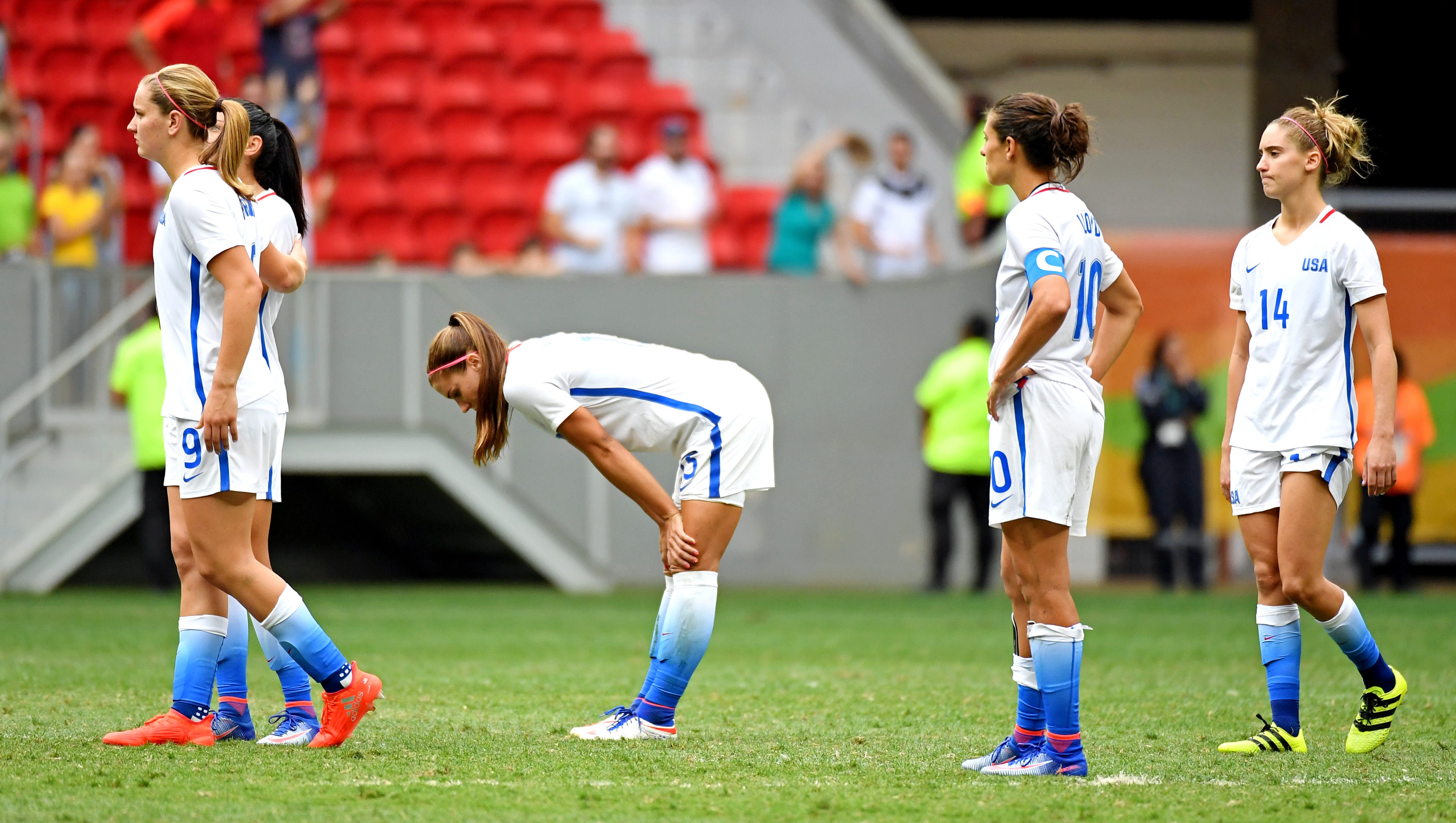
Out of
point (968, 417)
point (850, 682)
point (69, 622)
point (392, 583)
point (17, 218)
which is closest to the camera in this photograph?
point (850, 682)

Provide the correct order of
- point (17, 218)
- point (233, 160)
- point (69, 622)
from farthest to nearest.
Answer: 1. point (17, 218)
2. point (69, 622)
3. point (233, 160)

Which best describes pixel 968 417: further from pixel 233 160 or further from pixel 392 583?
pixel 233 160

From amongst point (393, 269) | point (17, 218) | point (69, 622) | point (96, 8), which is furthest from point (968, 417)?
point (96, 8)

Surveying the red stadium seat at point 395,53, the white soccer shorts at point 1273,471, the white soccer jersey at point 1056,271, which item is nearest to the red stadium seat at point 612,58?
the red stadium seat at point 395,53

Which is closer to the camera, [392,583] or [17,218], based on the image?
[17,218]

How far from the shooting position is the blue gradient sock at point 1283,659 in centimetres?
545

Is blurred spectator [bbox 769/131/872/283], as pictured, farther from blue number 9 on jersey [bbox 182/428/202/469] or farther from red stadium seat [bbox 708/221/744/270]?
blue number 9 on jersey [bbox 182/428/202/469]

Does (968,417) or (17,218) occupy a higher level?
(17,218)

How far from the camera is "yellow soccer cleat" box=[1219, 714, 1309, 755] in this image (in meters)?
5.34

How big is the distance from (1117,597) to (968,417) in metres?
1.94

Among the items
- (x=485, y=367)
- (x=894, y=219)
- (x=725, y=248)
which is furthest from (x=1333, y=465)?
(x=725, y=248)

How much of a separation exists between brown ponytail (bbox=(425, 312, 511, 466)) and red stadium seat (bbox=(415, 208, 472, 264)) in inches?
403

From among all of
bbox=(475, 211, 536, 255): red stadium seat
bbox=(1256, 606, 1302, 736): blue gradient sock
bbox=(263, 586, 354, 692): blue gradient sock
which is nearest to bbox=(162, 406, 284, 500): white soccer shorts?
bbox=(263, 586, 354, 692): blue gradient sock

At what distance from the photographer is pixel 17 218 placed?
13562 millimetres
